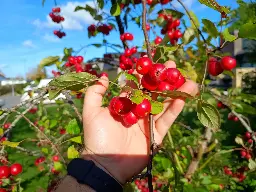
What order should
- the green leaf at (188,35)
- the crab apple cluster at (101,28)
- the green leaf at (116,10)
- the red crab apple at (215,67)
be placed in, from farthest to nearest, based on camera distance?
the crab apple cluster at (101,28) < the green leaf at (116,10) < the green leaf at (188,35) < the red crab apple at (215,67)

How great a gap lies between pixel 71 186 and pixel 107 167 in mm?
208

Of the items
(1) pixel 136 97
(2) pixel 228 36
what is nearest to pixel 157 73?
(1) pixel 136 97

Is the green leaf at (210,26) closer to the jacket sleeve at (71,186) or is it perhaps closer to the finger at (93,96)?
the finger at (93,96)

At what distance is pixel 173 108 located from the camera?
1.50m

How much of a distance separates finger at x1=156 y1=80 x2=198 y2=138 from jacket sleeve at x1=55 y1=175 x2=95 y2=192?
1.66 feet

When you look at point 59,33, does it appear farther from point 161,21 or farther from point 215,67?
point 215,67

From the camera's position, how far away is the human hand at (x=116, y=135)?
1.44m

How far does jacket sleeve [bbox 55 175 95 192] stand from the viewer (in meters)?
1.37

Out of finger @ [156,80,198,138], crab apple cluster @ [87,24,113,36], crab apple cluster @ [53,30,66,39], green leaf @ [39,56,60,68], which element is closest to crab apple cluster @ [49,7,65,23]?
crab apple cluster @ [53,30,66,39]

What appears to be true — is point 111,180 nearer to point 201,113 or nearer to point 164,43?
point 201,113

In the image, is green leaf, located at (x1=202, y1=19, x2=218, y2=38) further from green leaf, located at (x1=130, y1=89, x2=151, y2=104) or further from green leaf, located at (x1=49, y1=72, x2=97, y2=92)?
green leaf, located at (x1=49, y1=72, x2=97, y2=92)

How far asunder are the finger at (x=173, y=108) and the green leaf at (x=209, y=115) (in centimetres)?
19

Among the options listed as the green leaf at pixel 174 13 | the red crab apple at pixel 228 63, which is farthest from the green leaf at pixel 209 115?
the green leaf at pixel 174 13

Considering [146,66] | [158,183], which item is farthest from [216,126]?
[158,183]
